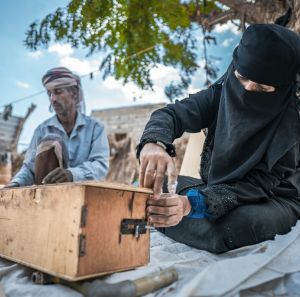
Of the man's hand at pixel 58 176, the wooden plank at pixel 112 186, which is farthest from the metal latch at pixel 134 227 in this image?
the man's hand at pixel 58 176

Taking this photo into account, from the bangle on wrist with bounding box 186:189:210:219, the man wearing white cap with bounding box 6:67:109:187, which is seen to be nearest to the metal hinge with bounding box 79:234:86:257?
the bangle on wrist with bounding box 186:189:210:219

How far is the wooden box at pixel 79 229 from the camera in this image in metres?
0.91

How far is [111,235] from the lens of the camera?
1.01 m

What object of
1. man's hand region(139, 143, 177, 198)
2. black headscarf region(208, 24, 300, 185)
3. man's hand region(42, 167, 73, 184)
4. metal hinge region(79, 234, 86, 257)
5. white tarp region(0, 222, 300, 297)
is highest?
black headscarf region(208, 24, 300, 185)

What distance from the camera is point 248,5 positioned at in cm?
358

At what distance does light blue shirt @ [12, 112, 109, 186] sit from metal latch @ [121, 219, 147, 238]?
1.34 m

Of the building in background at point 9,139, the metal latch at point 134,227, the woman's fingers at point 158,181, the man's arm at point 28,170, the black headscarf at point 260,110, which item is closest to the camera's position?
the metal latch at point 134,227

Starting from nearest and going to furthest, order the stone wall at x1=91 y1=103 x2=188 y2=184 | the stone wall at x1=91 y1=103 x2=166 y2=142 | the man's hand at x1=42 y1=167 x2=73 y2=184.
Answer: the man's hand at x1=42 y1=167 x2=73 y2=184 < the stone wall at x1=91 y1=103 x2=188 y2=184 < the stone wall at x1=91 y1=103 x2=166 y2=142

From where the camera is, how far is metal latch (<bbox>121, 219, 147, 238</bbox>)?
1061mm

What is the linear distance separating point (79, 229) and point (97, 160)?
1.64 metres

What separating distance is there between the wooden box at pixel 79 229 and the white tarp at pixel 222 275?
0.05 m

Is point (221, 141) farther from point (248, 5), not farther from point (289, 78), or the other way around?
point (248, 5)

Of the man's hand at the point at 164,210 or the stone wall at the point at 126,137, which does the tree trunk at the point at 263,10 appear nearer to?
the man's hand at the point at 164,210

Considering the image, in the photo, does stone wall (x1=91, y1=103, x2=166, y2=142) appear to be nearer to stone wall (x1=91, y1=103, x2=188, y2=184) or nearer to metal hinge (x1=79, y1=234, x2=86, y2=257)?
stone wall (x1=91, y1=103, x2=188, y2=184)
